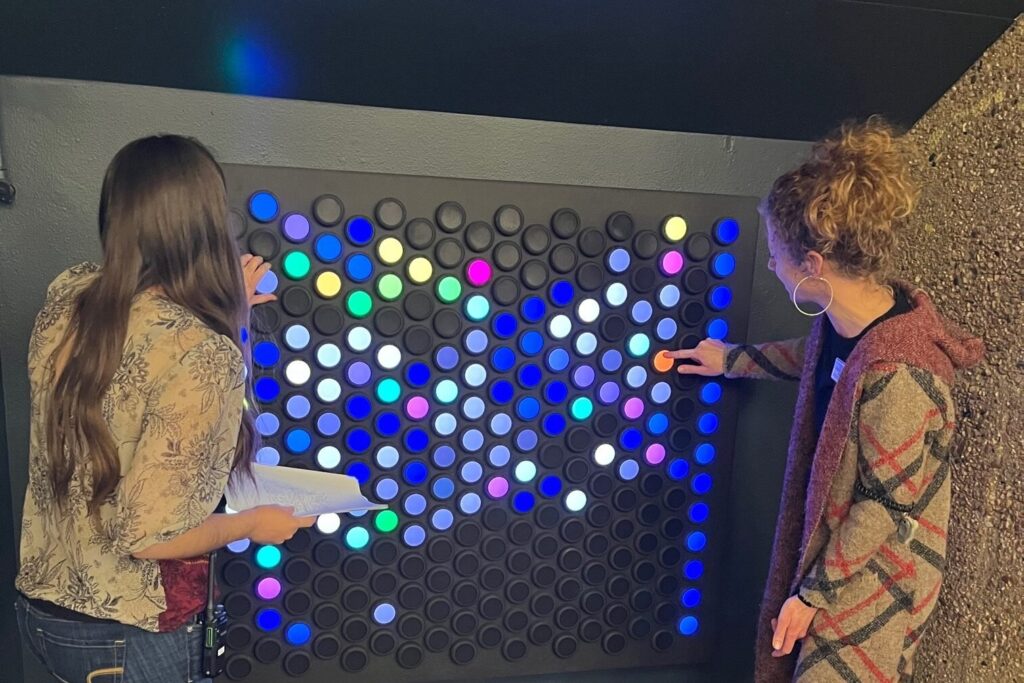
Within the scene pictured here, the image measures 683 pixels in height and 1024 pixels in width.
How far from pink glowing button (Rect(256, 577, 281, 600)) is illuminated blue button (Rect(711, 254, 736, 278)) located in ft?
2.41

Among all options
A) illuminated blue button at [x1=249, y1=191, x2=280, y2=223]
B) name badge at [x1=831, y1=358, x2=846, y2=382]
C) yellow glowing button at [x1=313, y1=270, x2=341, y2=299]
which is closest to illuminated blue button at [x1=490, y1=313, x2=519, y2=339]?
yellow glowing button at [x1=313, y1=270, x2=341, y2=299]

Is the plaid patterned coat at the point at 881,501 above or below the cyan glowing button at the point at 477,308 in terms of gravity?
below

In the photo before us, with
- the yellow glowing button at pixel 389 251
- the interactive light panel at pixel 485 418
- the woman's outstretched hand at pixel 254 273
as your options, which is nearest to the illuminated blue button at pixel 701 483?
the interactive light panel at pixel 485 418

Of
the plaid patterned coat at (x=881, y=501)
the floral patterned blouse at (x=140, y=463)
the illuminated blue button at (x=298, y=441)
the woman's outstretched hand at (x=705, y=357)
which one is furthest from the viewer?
the woman's outstretched hand at (x=705, y=357)

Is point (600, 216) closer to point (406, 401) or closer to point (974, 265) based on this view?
point (406, 401)

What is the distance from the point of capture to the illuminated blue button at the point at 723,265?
1.07 m

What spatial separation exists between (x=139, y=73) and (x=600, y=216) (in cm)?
58

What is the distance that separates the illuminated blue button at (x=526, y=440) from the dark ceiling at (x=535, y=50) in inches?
16.7

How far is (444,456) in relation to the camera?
1011 mm

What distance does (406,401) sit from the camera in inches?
38.9

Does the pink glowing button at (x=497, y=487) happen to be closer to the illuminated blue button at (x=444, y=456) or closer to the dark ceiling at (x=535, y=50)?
the illuminated blue button at (x=444, y=456)

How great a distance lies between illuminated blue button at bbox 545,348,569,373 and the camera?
103 centimetres

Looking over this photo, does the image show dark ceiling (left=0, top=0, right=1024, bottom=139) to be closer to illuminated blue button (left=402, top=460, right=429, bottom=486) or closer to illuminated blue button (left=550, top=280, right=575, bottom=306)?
illuminated blue button (left=550, top=280, right=575, bottom=306)

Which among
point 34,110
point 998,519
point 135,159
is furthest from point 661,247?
point 34,110
